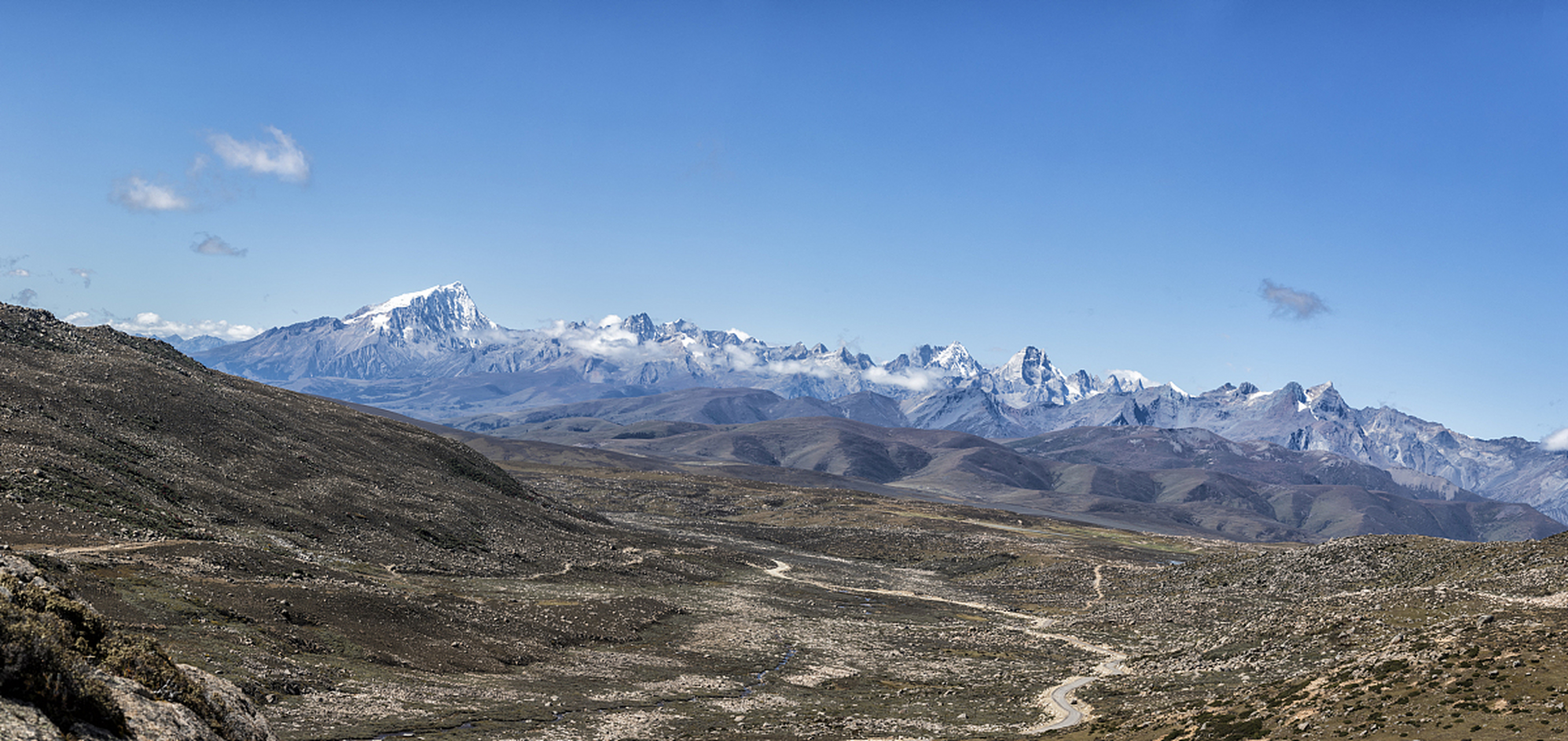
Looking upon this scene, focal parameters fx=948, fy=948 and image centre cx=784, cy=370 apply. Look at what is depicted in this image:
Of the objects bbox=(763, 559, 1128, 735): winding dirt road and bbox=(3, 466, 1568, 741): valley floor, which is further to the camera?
bbox=(763, 559, 1128, 735): winding dirt road

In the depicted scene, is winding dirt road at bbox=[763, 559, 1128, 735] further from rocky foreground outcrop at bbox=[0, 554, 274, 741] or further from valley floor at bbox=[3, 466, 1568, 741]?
rocky foreground outcrop at bbox=[0, 554, 274, 741]

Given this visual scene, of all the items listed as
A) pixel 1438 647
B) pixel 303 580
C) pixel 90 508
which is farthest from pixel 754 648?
pixel 90 508

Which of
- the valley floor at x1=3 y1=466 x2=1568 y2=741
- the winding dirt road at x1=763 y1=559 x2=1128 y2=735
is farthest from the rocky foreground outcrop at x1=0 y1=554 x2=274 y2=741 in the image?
the winding dirt road at x1=763 y1=559 x2=1128 y2=735

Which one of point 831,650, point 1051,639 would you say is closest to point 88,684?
point 831,650

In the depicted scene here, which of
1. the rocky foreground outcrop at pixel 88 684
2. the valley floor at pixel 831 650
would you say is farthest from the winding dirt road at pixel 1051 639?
the rocky foreground outcrop at pixel 88 684

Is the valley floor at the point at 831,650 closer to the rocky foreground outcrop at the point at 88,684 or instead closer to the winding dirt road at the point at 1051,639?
the winding dirt road at the point at 1051,639

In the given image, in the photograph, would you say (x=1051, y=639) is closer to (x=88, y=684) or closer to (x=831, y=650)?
(x=831, y=650)
